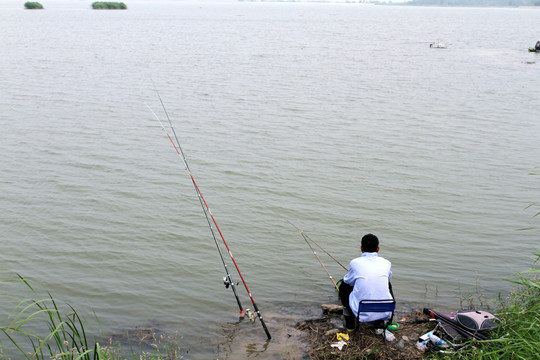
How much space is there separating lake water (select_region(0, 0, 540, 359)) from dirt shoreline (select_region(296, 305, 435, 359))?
23 cm

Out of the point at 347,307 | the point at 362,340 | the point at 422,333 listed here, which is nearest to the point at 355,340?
the point at 362,340

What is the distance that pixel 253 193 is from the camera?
33.6 feet

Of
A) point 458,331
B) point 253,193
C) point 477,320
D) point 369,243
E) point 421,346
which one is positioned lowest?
point 253,193

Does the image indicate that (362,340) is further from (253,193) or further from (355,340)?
(253,193)

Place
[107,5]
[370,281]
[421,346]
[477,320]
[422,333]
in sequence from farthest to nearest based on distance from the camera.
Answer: [107,5], [422,333], [370,281], [421,346], [477,320]

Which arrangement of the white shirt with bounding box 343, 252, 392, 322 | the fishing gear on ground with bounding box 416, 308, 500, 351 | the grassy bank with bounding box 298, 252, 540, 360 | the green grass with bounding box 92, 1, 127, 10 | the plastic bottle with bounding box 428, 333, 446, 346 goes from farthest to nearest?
the green grass with bounding box 92, 1, 127, 10 → the white shirt with bounding box 343, 252, 392, 322 → the plastic bottle with bounding box 428, 333, 446, 346 → the fishing gear on ground with bounding box 416, 308, 500, 351 → the grassy bank with bounding box 298, 252, 540, 360

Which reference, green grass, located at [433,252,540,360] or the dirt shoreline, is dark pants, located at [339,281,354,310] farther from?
green grass, located at [433,252,540,360]

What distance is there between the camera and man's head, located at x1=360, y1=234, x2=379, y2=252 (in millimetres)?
5367

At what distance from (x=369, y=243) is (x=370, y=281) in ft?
1.25

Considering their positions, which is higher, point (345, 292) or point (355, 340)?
point (345, 292)

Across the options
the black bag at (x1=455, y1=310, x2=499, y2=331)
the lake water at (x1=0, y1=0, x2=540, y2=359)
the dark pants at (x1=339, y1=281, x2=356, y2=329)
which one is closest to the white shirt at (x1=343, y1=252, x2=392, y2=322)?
the dark pants at (x1=339, y1=281, x2=356, y2=329)

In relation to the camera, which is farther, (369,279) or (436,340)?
(369,279)

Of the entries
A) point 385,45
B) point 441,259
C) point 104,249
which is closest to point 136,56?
point 385,45

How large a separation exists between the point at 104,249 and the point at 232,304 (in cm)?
250
